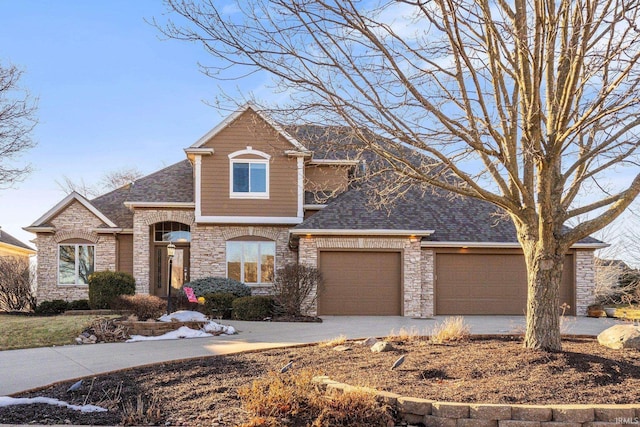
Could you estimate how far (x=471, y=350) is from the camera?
7.83 meters

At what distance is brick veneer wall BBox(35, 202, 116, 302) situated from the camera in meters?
18.5

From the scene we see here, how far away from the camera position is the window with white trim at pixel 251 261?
59.0ft

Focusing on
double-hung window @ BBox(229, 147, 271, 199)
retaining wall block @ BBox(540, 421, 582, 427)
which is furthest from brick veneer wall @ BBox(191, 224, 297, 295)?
retaining wall block @ BBox(540, 421, 582, 427)

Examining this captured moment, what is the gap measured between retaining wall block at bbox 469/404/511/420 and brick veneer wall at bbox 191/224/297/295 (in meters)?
13.1

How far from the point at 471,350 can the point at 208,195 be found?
11974mm

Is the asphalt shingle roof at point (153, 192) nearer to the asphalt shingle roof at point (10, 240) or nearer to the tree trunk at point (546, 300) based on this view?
the tree trunk at point (546, 300)

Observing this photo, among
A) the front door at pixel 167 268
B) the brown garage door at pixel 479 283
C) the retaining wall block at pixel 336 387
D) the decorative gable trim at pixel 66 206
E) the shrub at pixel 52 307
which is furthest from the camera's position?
the front door at pixel 167 268

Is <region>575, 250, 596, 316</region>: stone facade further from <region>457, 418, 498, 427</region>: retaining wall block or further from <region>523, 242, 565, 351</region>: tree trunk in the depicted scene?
<region>457, 418, 498, 427</region>: retaining wall block

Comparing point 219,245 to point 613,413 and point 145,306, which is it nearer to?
point 145,306

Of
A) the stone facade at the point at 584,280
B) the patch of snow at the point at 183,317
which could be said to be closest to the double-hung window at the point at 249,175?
the patch of snow at the point at 183,317

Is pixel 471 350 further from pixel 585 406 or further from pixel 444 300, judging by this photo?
pixel 444 300

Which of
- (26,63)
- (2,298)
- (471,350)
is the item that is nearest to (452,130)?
(471,350)

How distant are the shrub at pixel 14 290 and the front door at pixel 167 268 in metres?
4.34

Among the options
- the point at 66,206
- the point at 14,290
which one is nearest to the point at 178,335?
the point at 66,206
